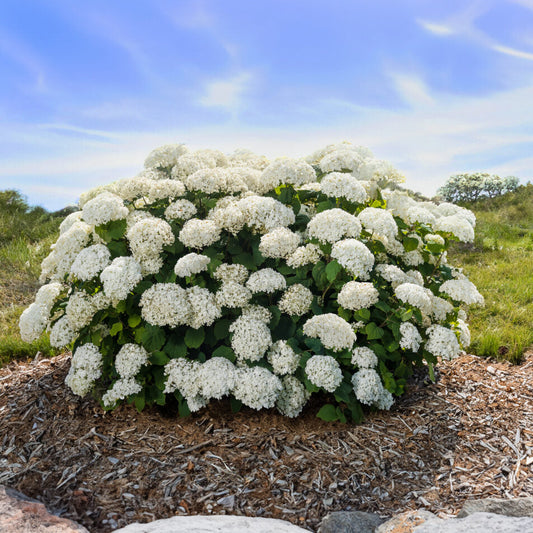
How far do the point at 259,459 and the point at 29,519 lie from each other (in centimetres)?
176

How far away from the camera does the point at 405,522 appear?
11.6 feet

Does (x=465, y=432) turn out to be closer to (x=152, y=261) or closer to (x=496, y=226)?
(x=152, y=261)

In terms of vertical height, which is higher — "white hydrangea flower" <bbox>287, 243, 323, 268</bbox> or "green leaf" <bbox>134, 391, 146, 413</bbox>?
"white hydrangea flower" <bbox>287, 243, 323, 268</bbox>

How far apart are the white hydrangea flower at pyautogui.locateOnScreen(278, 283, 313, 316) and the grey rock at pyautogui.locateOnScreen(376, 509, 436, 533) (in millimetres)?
1783

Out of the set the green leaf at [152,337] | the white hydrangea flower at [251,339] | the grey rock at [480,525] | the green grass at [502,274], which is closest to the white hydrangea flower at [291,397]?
the white hydrangea flower at [251,339]

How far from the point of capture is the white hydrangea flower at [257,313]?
464 cm

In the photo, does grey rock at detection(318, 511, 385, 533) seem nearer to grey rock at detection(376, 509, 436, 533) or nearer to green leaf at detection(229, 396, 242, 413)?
grey rock at detection(376, 509, 436, 533)

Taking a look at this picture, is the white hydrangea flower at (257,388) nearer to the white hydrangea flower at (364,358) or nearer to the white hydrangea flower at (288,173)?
the white hydrangea flower at (364,358)

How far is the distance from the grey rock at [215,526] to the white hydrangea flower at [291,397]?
3.96ft

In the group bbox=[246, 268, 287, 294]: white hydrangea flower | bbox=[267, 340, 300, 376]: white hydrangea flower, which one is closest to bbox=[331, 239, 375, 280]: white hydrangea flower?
bbox=[246, 268, 287, 294]: white hydrangea flower

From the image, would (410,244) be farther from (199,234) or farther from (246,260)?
(199,234)

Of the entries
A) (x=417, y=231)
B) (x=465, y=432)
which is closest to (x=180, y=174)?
(x=417, y=231)

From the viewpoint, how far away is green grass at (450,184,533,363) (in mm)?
7238

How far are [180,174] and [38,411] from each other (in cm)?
284
